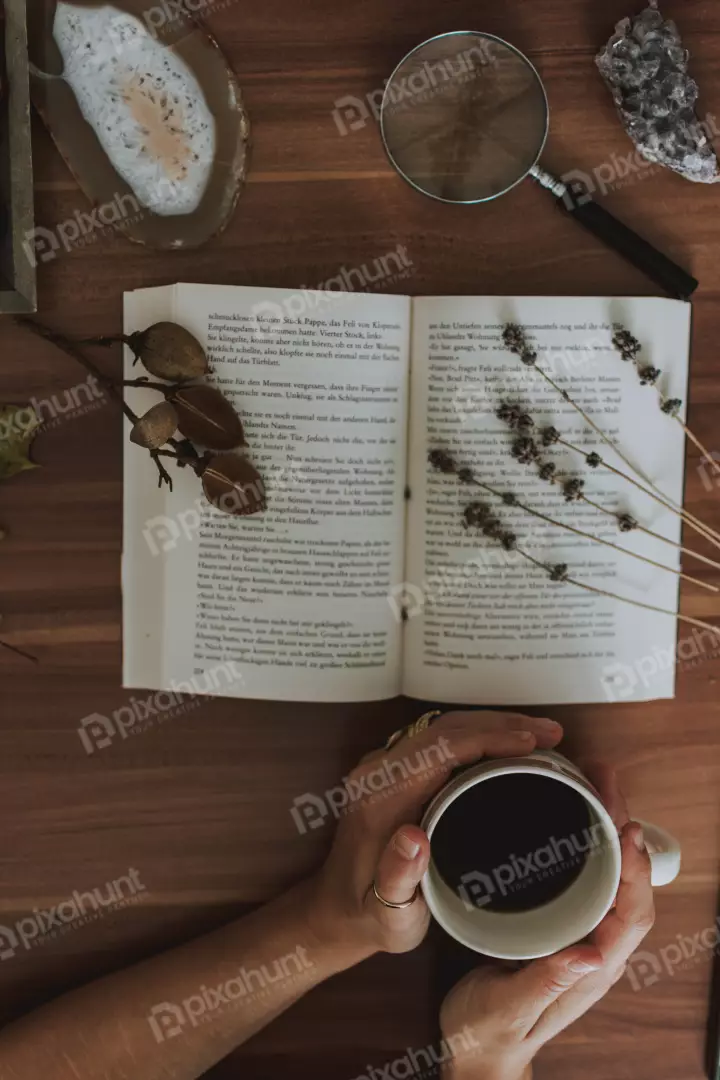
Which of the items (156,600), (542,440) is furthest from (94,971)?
(542,440)

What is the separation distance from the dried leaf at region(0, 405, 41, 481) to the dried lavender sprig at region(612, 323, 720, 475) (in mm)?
540

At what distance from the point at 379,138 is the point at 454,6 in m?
0.13

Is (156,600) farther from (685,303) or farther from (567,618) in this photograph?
(685,303)

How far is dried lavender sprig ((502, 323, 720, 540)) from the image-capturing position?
2.39 ft

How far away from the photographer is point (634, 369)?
749mm

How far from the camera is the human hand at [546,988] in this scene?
64 centimetres
